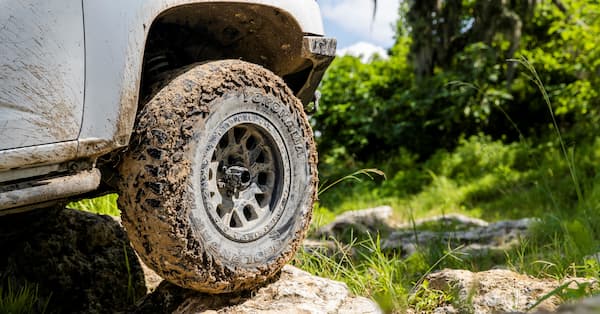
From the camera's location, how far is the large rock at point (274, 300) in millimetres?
2434

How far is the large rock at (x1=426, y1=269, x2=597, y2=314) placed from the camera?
2451 mm

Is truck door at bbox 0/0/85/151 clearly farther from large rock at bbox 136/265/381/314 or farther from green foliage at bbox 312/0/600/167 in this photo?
green foliage at bbox 312/0/600/167

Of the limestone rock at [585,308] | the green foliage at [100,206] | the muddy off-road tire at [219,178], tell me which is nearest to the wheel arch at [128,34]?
the muddy off-road tire at [219,178]

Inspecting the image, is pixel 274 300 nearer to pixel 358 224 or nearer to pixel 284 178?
pixel 284 178

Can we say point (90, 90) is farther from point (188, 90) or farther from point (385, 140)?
point (385, 140)

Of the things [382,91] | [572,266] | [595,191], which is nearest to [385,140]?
[382,91]

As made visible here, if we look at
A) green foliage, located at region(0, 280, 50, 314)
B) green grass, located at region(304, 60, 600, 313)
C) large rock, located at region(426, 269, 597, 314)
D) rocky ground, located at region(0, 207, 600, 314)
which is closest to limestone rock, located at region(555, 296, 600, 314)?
green grass, located at region(304, 60, 600, 313)

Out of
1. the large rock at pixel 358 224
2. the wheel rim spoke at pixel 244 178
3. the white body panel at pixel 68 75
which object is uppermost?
the white body panel at pixel 68 75

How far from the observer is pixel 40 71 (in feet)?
6.12

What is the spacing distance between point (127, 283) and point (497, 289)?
1.70 metres

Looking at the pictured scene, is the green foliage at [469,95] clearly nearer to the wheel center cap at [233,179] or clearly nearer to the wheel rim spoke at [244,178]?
the wheel rim spoke at [244,178]

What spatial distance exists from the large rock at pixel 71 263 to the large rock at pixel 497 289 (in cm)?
146

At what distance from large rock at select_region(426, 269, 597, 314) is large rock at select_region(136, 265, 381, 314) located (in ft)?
1.22

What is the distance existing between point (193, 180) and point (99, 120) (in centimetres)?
39
